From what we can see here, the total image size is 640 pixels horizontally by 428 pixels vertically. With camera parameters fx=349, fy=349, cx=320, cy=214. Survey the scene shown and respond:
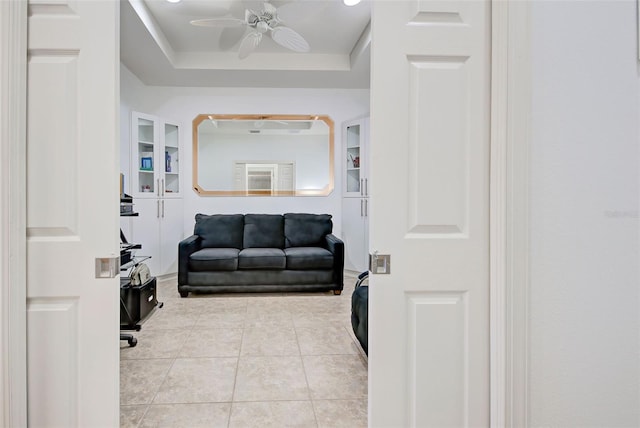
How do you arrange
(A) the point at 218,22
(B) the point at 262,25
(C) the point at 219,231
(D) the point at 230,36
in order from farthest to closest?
1. (C) the point at 219,231
2. (D) the point at 230,36
3. (B) the point at 262,25
4. (A) the point at 218,22

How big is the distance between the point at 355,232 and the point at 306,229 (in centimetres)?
85

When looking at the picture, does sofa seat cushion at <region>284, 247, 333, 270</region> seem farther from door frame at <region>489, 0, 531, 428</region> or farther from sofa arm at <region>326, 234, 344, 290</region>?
door frame at <region>489, 0, 531, 428</region>

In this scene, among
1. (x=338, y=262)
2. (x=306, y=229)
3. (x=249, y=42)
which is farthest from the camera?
(x=306, y=229)

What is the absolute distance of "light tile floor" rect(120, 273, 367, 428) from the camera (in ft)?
5.88

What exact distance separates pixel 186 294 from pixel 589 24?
13.4 feet

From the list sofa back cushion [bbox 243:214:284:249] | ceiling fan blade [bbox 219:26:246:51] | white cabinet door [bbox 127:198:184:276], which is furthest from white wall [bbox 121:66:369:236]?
ceiling fan blade [bbox 219:26:246:51]

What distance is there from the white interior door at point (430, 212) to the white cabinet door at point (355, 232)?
3835 mm

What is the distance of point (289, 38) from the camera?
127 inches

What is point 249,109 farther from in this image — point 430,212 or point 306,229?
point 430,212

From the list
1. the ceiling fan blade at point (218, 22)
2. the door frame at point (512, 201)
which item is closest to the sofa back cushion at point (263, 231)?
the ceiling fan blade at point (218, 22)

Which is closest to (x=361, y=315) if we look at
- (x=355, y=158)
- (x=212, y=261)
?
(x=212, y=261)

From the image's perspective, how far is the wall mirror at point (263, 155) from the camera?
508cm

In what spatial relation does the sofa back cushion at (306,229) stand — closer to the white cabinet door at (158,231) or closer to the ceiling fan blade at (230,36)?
the white cabinet door at (158,231)

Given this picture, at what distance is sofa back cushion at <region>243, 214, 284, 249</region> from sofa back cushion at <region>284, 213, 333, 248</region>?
9 centimetres
